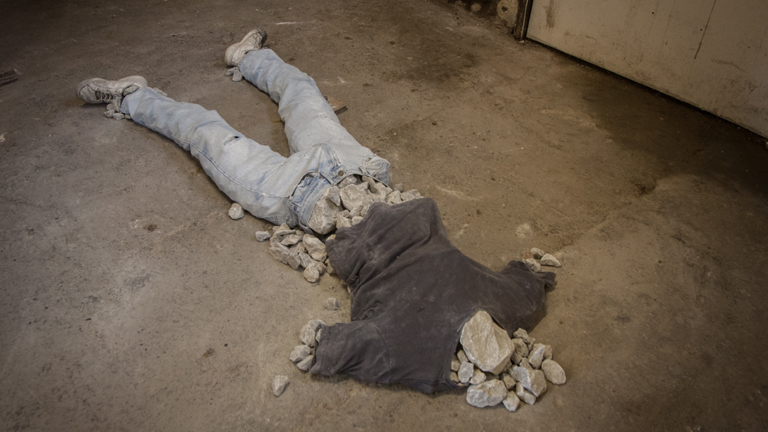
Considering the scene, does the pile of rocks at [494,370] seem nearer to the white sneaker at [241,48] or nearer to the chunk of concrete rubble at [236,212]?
the chunk of concrete rubble at [236,212]

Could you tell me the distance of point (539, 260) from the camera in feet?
7.63

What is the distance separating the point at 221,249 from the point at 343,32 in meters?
2.55

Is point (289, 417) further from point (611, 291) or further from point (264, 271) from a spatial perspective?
point (611, 291)

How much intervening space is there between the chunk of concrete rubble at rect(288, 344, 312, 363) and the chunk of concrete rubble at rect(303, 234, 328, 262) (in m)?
0.46

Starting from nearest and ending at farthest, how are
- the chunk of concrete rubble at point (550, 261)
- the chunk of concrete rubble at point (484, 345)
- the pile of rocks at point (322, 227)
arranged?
the chunk of concrete rubble at point (484, 345)
the pile of rocks at point (322, 227)
the chunk of concrete rubble at point (550, 261)

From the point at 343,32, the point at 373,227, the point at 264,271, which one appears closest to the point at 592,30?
the point at 343,32

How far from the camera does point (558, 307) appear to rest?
2123 mm

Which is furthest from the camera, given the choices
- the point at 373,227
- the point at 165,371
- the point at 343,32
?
the point at 343,32

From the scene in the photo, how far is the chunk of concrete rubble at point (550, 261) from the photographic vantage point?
2.27 m

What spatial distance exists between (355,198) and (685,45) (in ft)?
8.44

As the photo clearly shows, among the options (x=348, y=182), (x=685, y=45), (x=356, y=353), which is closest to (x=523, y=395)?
(x=356, y=353)

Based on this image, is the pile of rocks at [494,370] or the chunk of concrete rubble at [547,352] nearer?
the pile of rocks at [494,370]

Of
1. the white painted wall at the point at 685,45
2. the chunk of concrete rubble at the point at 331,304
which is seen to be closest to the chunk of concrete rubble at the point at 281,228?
the chunk of concrete rubble at the point at 331,304

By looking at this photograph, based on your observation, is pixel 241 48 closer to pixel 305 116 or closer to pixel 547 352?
pixel 305 116
